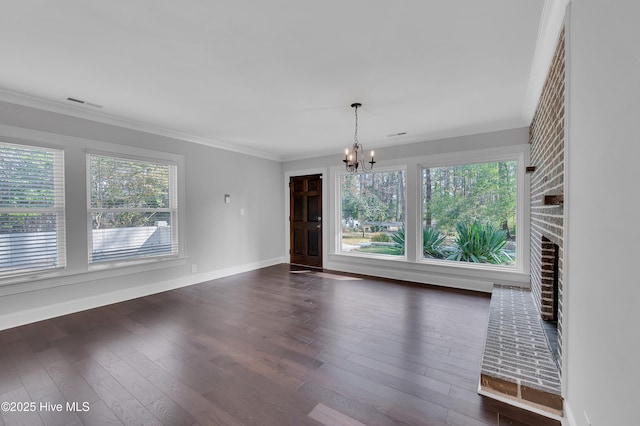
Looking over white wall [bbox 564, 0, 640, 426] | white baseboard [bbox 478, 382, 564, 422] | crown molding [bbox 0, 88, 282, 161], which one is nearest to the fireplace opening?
white baseboard [bbox 478, 382, 564, 422]

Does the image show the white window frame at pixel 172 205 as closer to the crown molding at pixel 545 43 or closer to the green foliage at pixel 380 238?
the green foliage at pixel 380 238

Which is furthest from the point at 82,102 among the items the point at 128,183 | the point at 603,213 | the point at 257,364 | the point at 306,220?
the point at 603,213

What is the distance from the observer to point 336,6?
5.95ft

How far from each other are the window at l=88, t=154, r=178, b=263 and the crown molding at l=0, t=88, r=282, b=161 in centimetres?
48

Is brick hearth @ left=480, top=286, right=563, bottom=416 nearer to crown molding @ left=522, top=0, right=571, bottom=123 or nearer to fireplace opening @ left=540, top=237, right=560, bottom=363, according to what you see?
fireplace opening @ left=540, top=237, right=560, bottom=363

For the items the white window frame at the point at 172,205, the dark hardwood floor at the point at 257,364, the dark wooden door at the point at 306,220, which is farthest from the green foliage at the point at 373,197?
the white window frame at the point at 172,205

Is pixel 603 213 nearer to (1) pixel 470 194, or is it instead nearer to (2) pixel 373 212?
(1) pixel 470 194

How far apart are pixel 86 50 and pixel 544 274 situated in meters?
4.51

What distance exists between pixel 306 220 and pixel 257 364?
14.1 ft

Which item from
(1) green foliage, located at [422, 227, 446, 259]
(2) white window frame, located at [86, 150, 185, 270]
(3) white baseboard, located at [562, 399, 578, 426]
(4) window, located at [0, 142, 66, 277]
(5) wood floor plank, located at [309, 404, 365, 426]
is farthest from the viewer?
(1) green foliage, located at [422, 227, 446, 259]

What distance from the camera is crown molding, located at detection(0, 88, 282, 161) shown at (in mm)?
3142

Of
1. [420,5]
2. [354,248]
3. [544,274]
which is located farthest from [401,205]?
[420,5]

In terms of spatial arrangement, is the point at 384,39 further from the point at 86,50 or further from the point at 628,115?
the point at 86,50

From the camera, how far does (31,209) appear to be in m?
3.26
